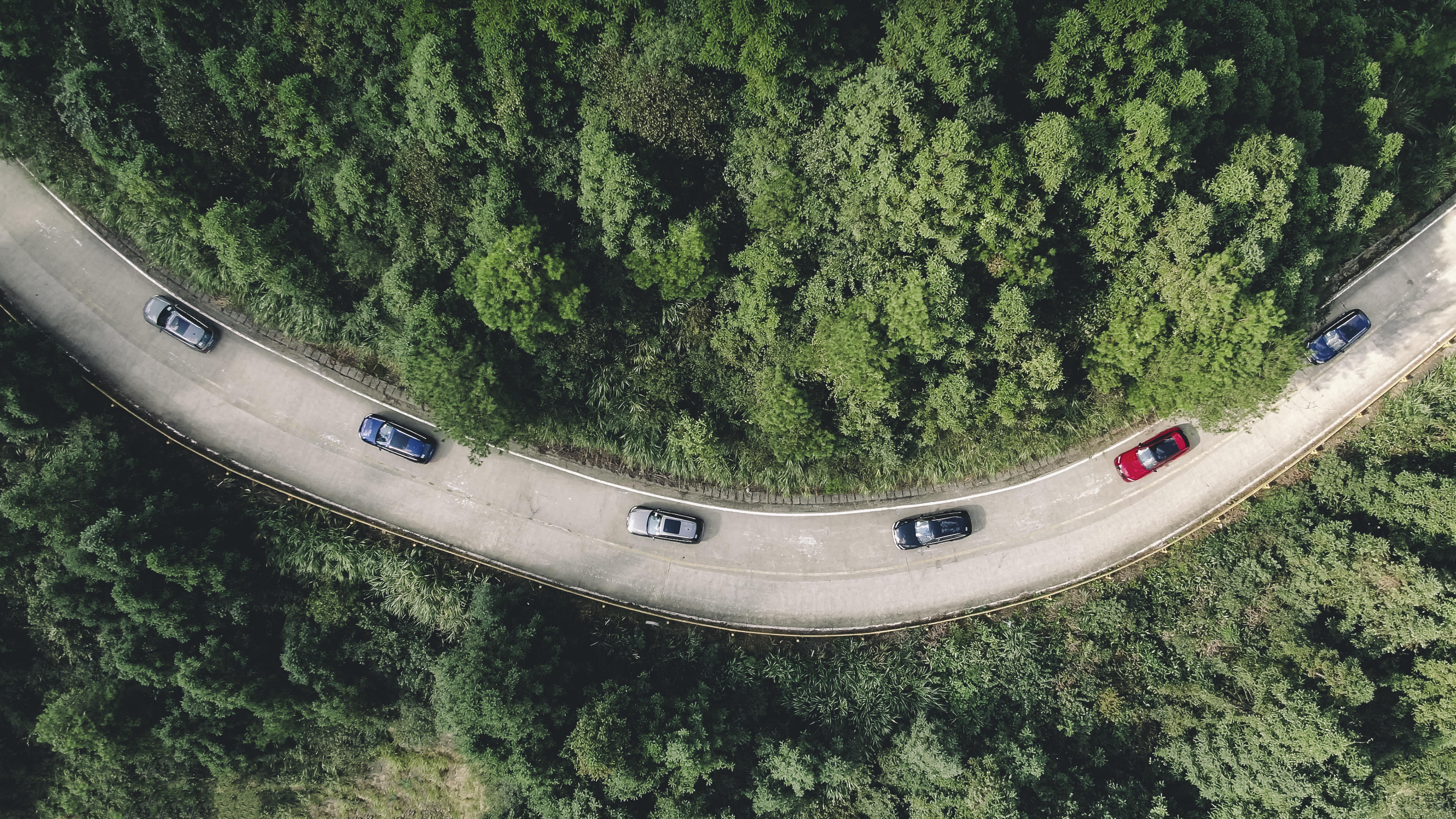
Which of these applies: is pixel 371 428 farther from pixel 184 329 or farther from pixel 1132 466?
pixel 1132 466

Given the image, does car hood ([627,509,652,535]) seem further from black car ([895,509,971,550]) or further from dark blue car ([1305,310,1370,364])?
dark blue car ([1305,310,1370,364])

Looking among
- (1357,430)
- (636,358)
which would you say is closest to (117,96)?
(636,358)

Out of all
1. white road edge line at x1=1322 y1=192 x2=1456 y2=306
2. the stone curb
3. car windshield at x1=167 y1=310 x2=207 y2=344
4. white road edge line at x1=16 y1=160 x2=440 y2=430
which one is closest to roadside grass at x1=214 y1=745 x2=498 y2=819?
white road edge line at x1=16 y1=160 x2=440 y2=430

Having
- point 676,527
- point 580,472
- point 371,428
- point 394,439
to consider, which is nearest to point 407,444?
point 394,439

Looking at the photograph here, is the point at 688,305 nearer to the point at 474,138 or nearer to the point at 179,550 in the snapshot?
the point at 474,138

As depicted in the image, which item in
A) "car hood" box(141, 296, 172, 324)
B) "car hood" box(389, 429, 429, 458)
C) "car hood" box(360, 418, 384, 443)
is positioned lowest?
"car hood" box(389, 429, 429, 458)
